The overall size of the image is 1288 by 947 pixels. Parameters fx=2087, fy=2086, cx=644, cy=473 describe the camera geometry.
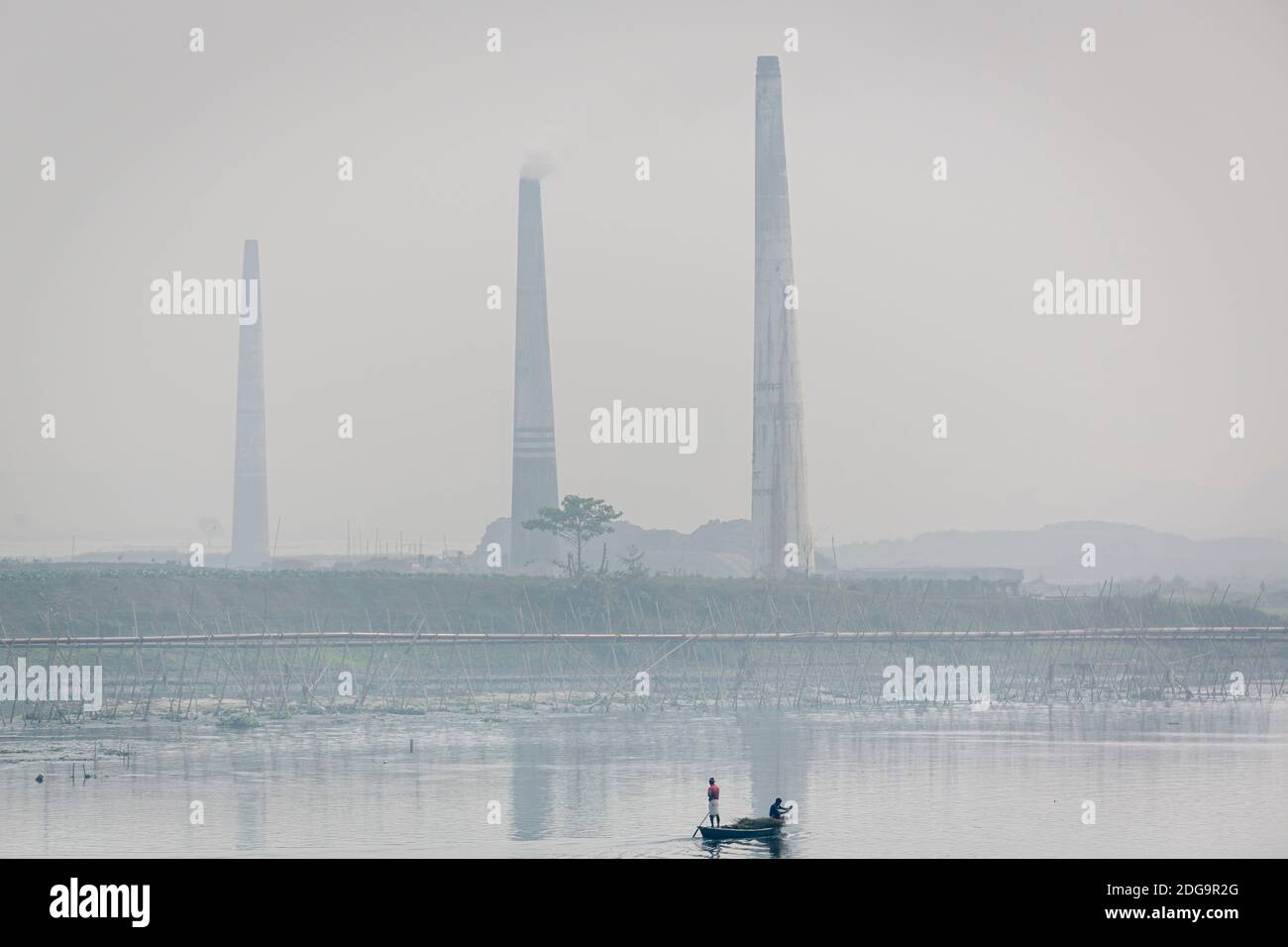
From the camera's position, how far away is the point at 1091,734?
8962 cm

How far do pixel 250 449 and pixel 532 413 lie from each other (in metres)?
27.8

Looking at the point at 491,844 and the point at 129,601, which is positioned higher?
the point at 129,601

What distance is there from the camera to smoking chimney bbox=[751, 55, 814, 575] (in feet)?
444

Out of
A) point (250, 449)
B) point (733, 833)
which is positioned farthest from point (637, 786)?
point (250, 449)

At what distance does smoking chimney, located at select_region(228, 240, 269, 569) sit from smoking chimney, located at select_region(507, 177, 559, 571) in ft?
79.7

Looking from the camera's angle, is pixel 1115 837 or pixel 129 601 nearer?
pixel 1115 837

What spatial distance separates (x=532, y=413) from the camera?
155375 mm

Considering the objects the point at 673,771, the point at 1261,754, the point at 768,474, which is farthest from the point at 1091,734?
the point at 768,474

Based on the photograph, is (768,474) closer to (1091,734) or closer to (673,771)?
(1091,734)

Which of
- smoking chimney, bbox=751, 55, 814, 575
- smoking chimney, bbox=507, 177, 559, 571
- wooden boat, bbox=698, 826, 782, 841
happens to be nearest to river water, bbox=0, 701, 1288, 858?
wooden boat, bbox=698, 826, 782, 841

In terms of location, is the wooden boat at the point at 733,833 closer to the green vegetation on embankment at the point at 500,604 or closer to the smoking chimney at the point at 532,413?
the green vegetation on embankment at the point at 500,604

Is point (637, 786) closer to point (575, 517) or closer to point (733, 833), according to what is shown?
point (733, 833)
